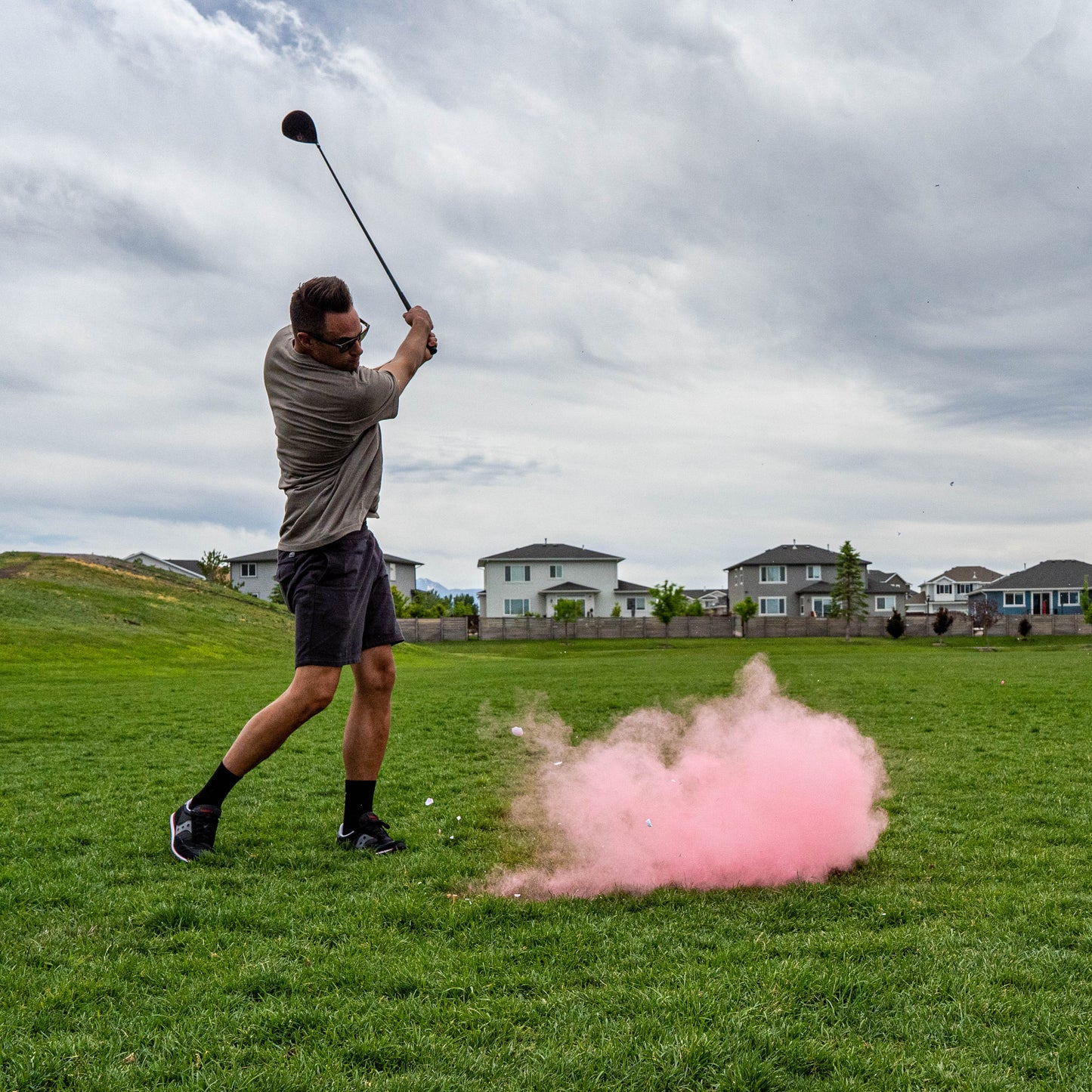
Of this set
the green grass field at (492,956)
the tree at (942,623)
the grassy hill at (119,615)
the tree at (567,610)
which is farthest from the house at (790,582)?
the green grass field at (492,956)

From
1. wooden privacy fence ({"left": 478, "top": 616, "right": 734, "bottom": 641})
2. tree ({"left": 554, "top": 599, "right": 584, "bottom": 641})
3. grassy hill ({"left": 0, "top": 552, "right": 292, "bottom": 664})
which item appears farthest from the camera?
wooden privacy fence ({"left": 478, "top": 616, "right": 734, "bottom": 641})

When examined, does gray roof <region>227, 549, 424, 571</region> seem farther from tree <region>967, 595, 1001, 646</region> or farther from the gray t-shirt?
the gray t-shirt

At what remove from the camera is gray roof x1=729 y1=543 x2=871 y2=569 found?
79188 millimetres

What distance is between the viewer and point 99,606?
40.6 m

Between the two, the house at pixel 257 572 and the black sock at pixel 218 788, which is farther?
the house at pixel 257 572

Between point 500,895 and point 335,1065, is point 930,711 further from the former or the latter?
point 335,1065

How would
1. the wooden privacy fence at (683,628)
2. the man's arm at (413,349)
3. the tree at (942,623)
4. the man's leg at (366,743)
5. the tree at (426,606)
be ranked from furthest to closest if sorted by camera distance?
the tree at (426,606), the wooden privacy fence at (683,628), the tree at (942,623), the man's leg at (366,743), the man's arm at (413,349)

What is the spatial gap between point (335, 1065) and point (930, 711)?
10881 mm

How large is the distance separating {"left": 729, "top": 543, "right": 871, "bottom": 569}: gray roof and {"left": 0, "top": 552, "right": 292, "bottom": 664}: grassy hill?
43.0 metres

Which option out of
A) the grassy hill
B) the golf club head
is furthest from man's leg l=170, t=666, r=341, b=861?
the grassy hill

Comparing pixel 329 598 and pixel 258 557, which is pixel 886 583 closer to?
pixel 258 557

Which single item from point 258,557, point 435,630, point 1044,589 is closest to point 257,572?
point 258,557

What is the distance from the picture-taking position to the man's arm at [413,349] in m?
4.74

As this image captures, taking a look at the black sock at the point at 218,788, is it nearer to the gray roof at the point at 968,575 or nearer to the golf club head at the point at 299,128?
the golf club head at the point at 299,128
